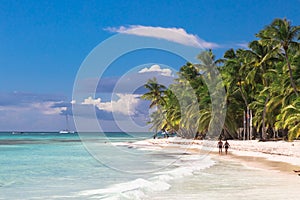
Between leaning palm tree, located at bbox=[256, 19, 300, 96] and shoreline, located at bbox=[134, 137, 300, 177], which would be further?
leaning palm tree, located at bbox=[256, 19, 300, 96]

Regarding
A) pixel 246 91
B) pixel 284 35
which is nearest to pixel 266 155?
pixel 284 35

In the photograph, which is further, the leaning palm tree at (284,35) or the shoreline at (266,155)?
the leaning palm tree at (284,35)

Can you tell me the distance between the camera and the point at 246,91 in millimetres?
52531

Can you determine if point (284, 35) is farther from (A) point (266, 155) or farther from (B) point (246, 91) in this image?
(B) point (246, 91)

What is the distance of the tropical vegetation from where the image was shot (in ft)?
117

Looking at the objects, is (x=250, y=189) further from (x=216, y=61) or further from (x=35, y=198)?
(x=216, y=61)

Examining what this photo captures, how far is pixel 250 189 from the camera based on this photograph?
13797 millimetres

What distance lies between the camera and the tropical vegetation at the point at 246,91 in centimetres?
3572

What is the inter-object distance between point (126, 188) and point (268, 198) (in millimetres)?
5774

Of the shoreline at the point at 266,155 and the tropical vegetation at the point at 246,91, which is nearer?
the shoreline at the point at 266,155

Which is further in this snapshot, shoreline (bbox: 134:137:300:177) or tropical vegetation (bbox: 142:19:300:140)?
tropical vegetation (bbox: 142:19:300:140)

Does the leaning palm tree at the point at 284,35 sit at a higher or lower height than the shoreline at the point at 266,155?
higher

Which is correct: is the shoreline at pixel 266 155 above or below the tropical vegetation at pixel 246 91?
below

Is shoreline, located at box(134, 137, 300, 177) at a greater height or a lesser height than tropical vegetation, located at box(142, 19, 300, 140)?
lesser
